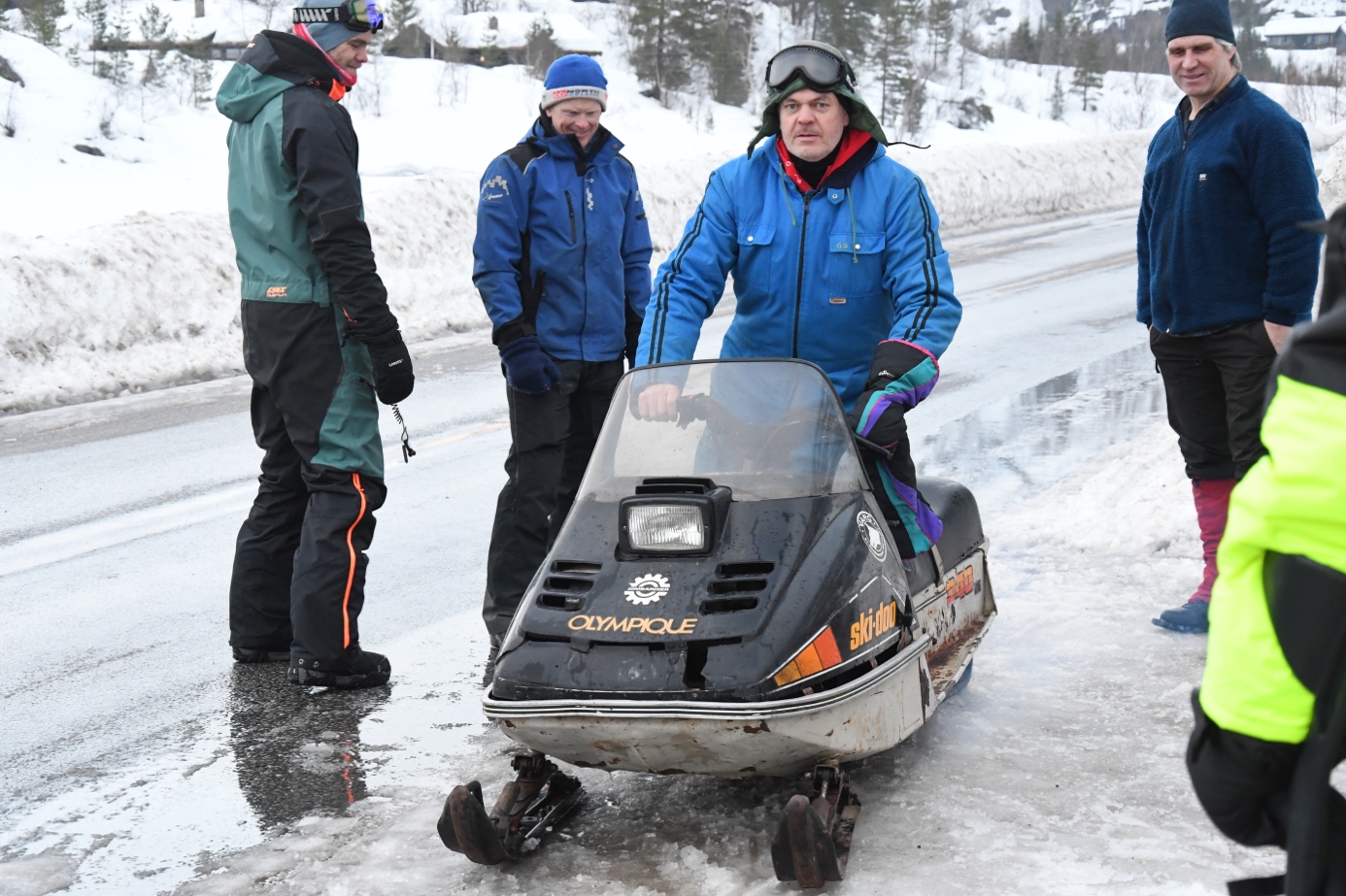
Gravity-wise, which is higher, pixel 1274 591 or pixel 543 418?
pixel 1274 591

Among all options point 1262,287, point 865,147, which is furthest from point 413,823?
point 1262,287

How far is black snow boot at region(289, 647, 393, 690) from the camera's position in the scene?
4977 mm

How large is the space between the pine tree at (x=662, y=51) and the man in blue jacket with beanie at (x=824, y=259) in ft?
126

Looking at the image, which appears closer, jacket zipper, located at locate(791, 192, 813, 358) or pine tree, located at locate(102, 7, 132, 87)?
jacket zipper, located at locate(791, 192, 813, 358)

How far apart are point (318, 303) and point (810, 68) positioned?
76.5 inches

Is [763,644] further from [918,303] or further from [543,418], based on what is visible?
[543,418]

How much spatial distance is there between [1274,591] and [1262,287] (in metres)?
3.68

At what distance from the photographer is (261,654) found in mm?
5270

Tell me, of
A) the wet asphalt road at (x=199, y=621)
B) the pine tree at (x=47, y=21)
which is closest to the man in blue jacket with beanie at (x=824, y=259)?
the wet asphalt road at (x=199, y=621)

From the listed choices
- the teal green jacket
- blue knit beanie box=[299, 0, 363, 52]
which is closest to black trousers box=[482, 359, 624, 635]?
the teal green jacket

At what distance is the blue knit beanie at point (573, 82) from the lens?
5305 millimetres

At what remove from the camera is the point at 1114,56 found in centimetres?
7350

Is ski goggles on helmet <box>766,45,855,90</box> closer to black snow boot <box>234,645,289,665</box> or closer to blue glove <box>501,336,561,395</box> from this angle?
blue glove <box>501,336,561,395</box>

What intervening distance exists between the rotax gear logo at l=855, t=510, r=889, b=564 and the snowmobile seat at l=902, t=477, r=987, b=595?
0.42 metres
